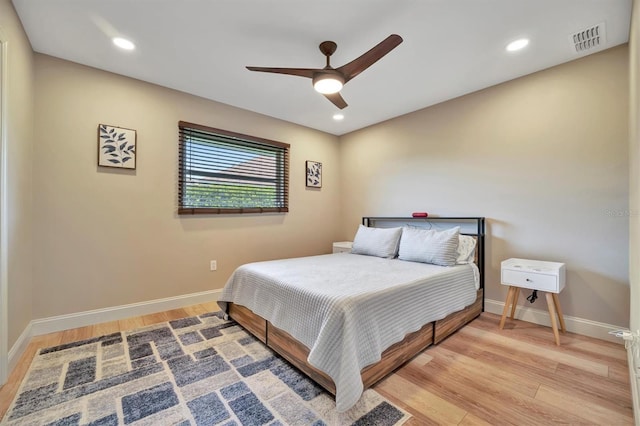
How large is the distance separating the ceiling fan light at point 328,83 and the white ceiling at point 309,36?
1.19 ft

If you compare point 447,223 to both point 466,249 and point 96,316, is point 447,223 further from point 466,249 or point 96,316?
point 96,316

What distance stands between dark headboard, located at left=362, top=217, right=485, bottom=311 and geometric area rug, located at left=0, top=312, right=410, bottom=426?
2.09 m

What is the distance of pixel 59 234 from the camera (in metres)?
2.47

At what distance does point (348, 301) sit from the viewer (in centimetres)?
161

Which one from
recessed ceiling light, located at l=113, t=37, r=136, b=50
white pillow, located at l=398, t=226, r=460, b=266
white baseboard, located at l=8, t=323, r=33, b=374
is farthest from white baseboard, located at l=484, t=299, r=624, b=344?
recessed ceiling light, located at l=113, t=37, r=136, b=50

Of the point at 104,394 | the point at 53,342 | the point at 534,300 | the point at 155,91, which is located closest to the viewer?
the point at 104,394

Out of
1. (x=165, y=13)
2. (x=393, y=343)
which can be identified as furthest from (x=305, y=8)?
(x=393, y=343)

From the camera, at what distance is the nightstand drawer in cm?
220

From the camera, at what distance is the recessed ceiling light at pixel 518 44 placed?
2188mm

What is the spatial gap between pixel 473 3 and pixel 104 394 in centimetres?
340

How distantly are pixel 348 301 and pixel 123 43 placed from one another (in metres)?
2.72

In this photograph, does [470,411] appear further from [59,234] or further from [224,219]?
[59,234]

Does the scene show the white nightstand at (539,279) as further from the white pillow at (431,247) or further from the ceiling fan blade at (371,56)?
the ceiling fan blade at (371,56)

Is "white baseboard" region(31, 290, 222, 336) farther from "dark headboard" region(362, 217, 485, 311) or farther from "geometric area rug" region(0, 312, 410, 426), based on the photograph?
"dark headboard" region(362, 217, 485, 311)
